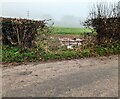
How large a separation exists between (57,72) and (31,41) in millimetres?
3684

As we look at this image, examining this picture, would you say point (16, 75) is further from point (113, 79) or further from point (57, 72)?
point (113, 79)

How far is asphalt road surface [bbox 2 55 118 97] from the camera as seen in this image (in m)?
6.21

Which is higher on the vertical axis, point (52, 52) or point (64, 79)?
point (52, 52)

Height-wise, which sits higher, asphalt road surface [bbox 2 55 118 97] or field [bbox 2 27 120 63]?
field [bbox 2 27 120 63]

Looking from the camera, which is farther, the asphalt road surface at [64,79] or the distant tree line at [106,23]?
the distant tree line at [106,23]

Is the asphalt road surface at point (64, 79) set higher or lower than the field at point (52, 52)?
lower

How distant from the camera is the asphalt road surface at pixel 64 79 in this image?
6206 mm

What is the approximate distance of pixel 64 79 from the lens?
724 cm

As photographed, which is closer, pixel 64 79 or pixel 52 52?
pixel 64 79

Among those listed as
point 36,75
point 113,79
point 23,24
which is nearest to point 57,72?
point 36,75

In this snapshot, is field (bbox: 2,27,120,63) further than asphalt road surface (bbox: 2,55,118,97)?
Yes

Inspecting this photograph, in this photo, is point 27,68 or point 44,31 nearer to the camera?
point 27,68

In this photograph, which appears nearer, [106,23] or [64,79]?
[64,79]

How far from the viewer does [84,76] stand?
24.7 feet
